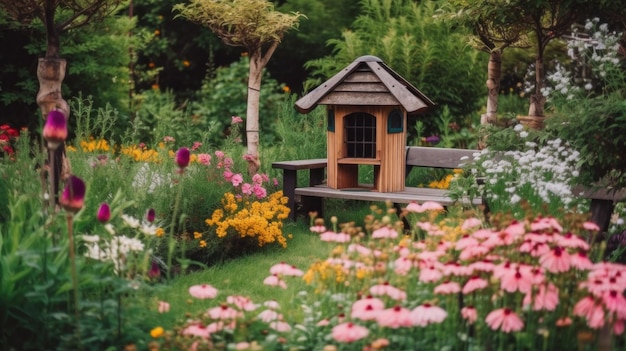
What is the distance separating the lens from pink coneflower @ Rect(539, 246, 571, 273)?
11.0 feet

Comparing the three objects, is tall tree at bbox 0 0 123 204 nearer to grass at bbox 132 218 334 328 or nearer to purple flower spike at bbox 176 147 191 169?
→ grass at bbox 132 218 334 328

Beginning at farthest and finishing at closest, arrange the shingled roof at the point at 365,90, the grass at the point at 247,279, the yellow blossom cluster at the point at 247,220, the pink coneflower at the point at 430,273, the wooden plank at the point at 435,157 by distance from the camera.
A: the wooden plank at the point at 435,157 → the shingled roof at the point at 365,90 → the yellow blossom cluster at the point at 247,220 → the grass at the point at 247,279 → the pink coneflower at the point at 430,273

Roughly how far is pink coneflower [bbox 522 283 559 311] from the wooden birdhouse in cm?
352

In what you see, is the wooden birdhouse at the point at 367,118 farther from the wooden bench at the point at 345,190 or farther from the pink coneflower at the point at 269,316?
the pink coneflower at the point at 269,316

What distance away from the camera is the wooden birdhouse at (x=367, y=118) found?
6957 millimetres

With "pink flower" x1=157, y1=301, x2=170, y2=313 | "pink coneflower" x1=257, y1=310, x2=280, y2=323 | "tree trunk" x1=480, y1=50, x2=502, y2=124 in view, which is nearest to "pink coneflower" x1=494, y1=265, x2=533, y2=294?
"pink coneflower" x1=257, y1=310, x2=280, y2=323

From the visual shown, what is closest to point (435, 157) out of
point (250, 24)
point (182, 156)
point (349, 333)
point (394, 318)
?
point (250, 24)

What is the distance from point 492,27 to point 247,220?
324 cm

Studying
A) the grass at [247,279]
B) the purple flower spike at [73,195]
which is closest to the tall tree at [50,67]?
the grass at [247,279]

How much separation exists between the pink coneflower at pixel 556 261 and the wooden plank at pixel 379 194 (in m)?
3.05

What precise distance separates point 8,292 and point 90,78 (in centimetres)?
735

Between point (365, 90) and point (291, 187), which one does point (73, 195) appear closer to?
point (365, 90)

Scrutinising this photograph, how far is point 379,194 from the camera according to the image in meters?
7.04

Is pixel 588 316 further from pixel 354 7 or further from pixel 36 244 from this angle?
pixel 354 7
